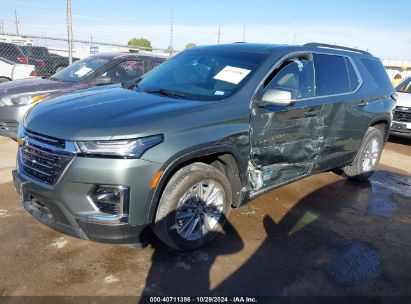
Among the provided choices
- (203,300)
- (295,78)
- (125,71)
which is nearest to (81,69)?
(125,71)

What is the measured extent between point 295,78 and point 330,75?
697 millimetres

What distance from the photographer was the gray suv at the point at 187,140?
9.22 ft

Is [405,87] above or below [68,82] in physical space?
below

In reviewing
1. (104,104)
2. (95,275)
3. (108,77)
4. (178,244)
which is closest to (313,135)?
(178,244)

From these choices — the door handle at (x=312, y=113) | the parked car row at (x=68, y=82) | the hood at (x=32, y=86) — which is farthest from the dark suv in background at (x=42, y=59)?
the door handle at (x=312, y=113)

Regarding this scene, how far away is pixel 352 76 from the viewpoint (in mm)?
4941

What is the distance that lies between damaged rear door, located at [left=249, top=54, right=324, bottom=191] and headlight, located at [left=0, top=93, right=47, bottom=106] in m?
4.15

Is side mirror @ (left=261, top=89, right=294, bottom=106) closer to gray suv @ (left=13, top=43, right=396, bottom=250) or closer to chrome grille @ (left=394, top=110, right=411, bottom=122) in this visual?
gray suv @ (left=13, top=43, right=396, bottom=250)

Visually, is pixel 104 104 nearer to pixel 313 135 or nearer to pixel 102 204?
pixel 102 204

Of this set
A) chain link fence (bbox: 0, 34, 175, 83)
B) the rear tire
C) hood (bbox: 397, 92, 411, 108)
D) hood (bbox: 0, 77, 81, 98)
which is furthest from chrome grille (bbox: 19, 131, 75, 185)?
hood (bbox: 397, 92, 411, 108)

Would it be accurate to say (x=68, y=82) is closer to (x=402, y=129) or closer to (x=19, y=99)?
(x=19, y=99)

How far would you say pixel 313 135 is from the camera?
4270 millimetres

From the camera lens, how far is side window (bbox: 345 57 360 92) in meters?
4.89

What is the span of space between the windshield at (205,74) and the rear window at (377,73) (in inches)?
89.6
